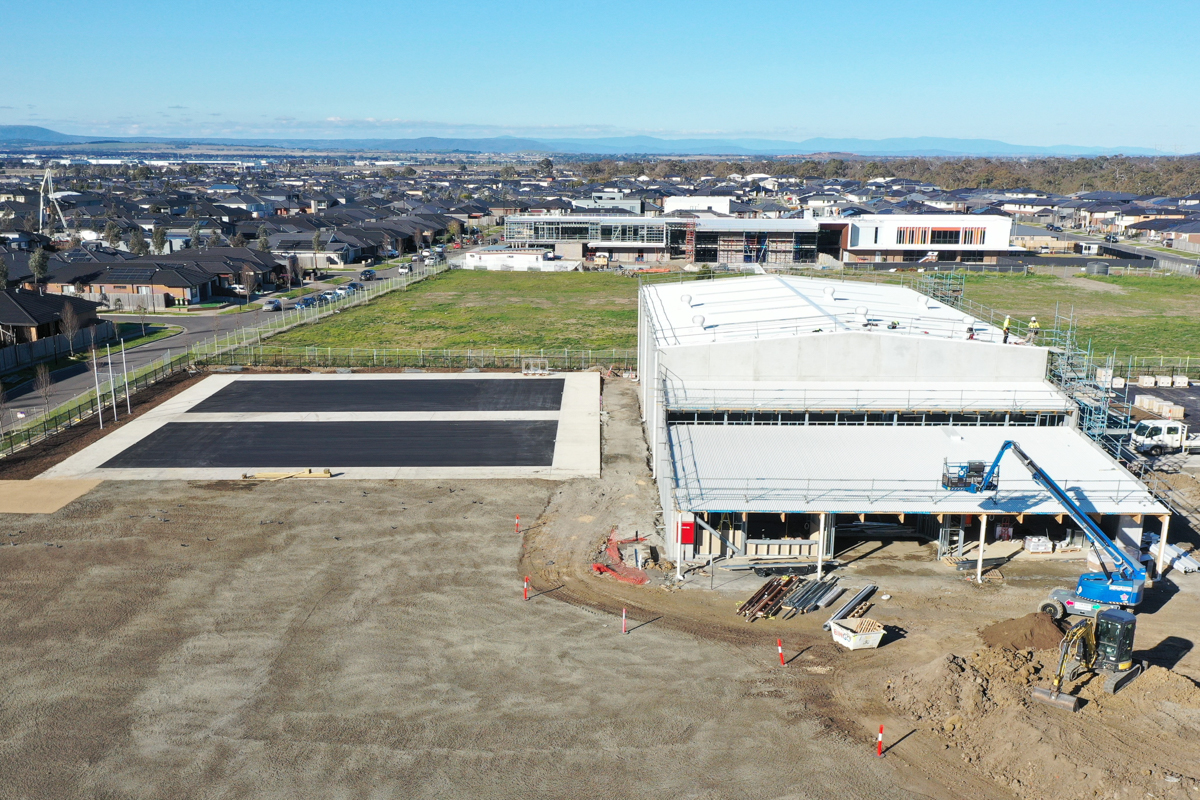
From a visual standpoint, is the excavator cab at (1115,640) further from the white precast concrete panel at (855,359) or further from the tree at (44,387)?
the tree at (44,387)

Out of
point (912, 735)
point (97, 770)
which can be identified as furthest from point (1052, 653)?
point (97, 770)

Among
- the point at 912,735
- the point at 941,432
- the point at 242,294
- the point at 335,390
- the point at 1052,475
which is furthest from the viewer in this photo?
the point at 242,294

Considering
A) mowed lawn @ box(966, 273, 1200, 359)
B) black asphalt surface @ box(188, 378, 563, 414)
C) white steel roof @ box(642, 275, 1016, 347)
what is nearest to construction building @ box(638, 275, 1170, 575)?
white steel roof @ box(642, 275, 1016, 347)

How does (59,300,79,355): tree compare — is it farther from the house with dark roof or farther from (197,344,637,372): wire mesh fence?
(197,344,637,372): wire mesh fence

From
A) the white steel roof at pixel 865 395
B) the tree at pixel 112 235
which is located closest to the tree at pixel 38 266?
the tree at pixel 112 235

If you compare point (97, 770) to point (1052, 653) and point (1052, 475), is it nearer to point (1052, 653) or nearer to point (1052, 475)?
point (1052, 653)

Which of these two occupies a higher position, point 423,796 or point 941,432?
point 941,432

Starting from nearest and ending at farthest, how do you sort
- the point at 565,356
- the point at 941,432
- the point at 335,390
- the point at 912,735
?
the point at 912,735 → the point at 941,432 → the point at 335,390 → the point at 565,356
